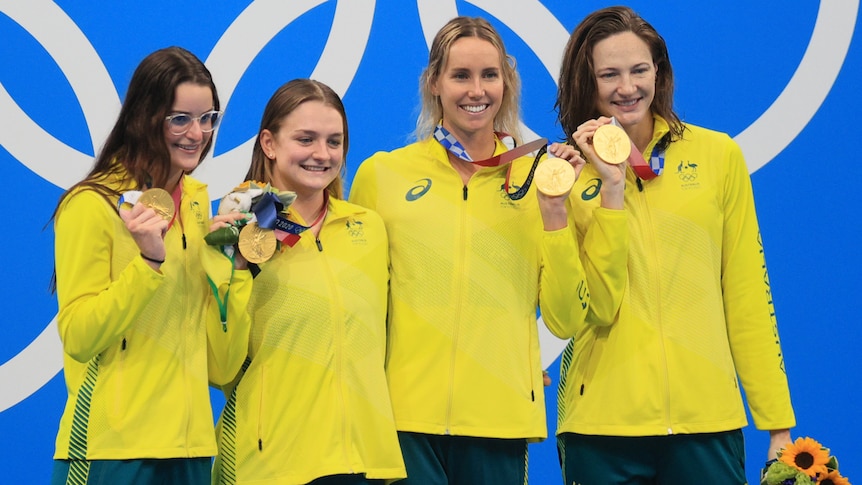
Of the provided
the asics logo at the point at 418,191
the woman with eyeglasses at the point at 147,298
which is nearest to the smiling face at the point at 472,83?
the asics logo at the point at 418,191

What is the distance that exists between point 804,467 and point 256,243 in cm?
151

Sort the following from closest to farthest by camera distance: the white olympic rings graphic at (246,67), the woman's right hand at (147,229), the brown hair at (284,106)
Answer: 1. the woman's right hand at (147,229)
2. the brown hair at (284,106)
3. the white olympic rings graphic at (246,67)

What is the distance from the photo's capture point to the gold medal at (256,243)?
8.94 feet

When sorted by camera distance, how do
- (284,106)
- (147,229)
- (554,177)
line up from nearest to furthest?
(147,229)
(554,177)
(284,106)

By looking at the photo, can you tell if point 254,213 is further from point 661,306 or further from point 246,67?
point 246,67

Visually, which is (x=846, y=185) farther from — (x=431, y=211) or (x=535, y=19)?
(x=431, y=211)

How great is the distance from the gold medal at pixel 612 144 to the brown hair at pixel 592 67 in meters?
0.20

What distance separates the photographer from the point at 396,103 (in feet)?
14.5

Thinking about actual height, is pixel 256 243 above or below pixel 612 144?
below

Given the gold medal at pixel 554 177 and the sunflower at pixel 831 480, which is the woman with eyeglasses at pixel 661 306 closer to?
the gold medal at pixel 554 177

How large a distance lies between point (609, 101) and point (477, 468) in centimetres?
107

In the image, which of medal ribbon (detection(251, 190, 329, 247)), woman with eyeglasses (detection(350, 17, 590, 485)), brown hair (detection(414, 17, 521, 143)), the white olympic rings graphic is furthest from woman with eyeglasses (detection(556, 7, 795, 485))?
the white olympic rings graphic

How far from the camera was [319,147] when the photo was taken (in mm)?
2953

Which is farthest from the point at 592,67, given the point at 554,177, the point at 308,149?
the point at 308,149
